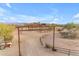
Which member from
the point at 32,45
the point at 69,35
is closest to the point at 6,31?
the point at 32,45

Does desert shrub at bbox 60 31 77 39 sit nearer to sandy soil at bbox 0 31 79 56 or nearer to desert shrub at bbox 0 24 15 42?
sandy soil at bbox 0 31 79 56

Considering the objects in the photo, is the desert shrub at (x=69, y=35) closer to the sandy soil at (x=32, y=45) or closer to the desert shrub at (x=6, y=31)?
the sandy soil at (x=32, y=45)

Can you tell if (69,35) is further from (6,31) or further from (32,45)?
(6,31)

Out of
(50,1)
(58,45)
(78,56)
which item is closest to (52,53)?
(58,45)

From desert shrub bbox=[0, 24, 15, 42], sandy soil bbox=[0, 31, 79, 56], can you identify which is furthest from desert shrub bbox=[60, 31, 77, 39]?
desert shrub bbox=[0, 24, 15, 42]

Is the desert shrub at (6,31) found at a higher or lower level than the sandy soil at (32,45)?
higher

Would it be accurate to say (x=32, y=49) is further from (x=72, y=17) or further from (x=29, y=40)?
(x=72, y=17)

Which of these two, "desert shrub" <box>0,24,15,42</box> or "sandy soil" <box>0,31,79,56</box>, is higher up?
"desert shrub" <box>0,24,15,42</box>

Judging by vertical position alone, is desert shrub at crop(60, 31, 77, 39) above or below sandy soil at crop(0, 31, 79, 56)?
above

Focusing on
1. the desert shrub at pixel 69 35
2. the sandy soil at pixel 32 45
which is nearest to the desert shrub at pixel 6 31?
the sandy soil at pixel 32 45

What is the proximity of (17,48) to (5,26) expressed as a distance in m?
0.24

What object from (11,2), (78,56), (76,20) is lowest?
(78,56)

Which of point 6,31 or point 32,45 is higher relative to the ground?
point 6,31

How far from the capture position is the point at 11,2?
2445mm
